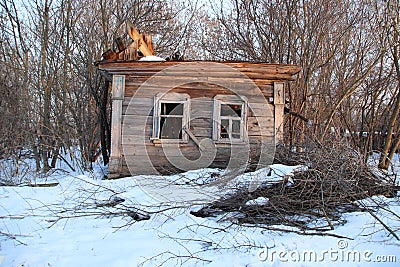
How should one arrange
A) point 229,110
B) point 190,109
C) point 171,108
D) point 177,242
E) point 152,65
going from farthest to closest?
1. point 171,108
2. point 229,110
3. point 190,109
4. point 152,65
5. point 177,242

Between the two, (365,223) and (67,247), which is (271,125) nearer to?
(365,223)

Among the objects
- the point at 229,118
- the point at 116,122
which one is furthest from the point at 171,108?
the point at 229,118

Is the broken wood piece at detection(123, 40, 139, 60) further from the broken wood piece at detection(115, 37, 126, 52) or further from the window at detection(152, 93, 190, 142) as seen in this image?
the window at detection(152, 93, 190, 142)

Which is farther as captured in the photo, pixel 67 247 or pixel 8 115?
pixel 8 115

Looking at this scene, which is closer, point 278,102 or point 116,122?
point 116,122

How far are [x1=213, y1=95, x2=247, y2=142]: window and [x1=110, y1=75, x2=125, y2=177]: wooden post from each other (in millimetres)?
2333

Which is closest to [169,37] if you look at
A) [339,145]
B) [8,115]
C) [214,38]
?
[214,38]

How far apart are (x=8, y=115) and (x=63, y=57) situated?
3282 mm

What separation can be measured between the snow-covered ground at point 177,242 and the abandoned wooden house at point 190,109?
304 centimetres

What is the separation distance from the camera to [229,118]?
760cm

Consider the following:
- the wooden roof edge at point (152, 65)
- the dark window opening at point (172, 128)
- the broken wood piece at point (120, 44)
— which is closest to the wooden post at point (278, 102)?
→ the wooden roof edge at point (152, 65)

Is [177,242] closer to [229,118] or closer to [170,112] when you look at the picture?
[229,118]

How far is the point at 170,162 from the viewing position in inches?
298

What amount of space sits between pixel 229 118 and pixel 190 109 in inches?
39.4
